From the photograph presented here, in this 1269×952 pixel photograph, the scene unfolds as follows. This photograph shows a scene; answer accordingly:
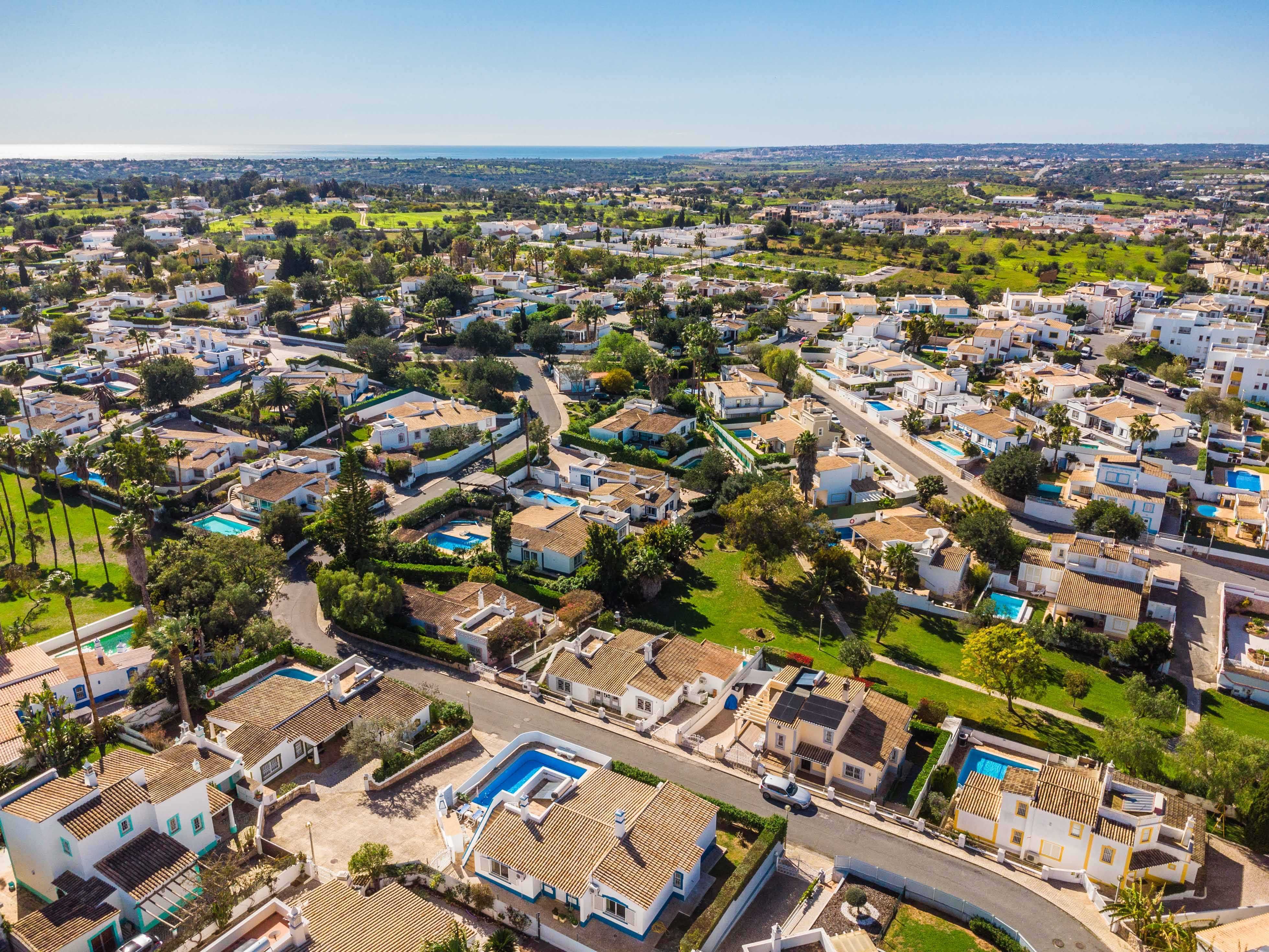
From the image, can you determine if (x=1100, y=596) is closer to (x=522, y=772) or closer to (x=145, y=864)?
(x=522, y=772)

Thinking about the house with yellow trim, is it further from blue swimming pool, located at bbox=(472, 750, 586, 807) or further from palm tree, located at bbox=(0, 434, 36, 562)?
palm tree, located at bbox=(0, 434, 36, 562)

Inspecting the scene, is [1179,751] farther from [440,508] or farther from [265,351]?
[265,351]

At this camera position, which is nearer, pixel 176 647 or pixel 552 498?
pixel 176 647

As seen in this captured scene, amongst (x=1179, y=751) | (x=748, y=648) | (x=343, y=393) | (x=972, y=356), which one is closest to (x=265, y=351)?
(x=343, y=393)

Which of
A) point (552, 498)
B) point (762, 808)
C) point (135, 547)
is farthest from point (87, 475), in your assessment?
point (762, 808)

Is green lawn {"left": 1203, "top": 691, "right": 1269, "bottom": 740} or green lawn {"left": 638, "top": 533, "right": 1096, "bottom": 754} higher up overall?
green lawn {"left": 638, "top": 533, "right": 1096, "bottom": 754}

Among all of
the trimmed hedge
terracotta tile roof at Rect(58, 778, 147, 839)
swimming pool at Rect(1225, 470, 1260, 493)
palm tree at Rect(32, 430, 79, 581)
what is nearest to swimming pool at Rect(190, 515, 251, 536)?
palm tree at Rect(32, 430, 79, 581)

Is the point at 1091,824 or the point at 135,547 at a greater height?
the point at 135,547
